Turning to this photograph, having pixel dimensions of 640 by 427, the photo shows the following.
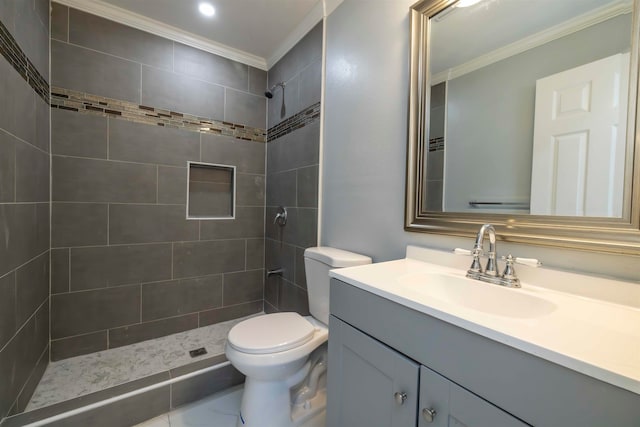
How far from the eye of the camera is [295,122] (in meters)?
2.02

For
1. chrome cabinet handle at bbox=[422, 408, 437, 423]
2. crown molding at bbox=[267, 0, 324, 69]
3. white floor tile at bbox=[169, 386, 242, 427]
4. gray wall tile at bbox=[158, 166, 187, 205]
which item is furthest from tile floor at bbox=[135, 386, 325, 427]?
crown molding at bbox=[267, 0, 324, 69]

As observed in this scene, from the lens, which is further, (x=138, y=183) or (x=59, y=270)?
(x=138, y=183)

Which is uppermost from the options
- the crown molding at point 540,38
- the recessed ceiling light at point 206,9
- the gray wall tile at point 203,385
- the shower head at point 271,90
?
the recessed ceiling light at point 206,9

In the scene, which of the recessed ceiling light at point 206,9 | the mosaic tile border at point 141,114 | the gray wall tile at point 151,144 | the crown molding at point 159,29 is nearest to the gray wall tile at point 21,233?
the gray wall tile at point 151,144

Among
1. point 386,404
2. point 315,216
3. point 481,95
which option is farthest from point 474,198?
point 315,216

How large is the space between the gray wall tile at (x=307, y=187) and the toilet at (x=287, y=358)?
42cm

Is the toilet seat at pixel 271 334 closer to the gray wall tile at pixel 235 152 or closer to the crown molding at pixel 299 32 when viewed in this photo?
the gray wall tile at pixel 235 152

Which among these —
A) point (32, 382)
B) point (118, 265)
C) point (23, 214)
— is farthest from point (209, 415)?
point (23, 214)

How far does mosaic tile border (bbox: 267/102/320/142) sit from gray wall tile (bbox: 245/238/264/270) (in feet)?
2.97

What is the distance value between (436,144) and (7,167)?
179 cm

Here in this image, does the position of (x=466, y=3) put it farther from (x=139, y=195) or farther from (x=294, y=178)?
(x=139, y=195)

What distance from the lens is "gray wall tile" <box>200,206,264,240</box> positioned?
218 centimetres

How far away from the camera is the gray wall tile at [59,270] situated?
1684 mm

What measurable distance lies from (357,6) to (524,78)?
3.28ft
